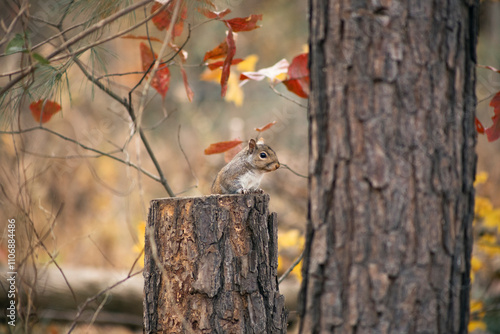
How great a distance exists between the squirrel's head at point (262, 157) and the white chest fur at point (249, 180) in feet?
0.18

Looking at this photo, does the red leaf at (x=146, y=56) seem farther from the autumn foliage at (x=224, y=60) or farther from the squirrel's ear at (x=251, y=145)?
the squirrel's ear at (x=251, y=145)

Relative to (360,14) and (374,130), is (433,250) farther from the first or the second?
(360,14)

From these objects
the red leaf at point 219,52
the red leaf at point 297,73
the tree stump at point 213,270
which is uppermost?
the red leaf at point 219,52

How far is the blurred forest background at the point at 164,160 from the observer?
3.96 meters

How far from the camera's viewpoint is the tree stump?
5.92 ft

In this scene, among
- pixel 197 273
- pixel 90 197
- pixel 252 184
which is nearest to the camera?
pixel 197 273

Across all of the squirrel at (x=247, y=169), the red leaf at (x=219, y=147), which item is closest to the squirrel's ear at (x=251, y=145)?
the squirrel at (x=247, y=169)

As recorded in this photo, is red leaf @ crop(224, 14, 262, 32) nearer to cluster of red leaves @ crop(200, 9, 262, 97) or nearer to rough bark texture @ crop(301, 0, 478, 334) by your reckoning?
cluster of red leaves @ crop(200, 9, 262, 97)

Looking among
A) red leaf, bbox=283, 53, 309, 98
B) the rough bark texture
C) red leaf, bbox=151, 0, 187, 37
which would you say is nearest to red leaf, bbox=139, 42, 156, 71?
red leaf, bbox=151, 0, 187, 37

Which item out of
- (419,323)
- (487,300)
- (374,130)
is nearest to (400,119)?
(374,130)

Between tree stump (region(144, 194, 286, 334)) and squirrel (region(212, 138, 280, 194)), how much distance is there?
65cm

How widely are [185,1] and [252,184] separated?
1.10m

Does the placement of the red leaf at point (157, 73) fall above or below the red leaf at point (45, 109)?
above

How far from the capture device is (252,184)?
104 inches
